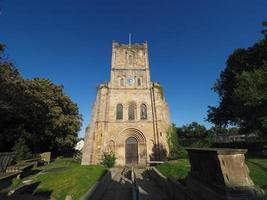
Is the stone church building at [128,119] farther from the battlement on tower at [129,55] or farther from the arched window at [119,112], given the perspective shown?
the battlement on tower at [129,55]

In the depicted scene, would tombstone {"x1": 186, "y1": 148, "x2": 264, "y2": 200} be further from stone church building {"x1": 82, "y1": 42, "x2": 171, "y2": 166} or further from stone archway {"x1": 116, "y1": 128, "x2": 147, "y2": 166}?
stone archway {"x1": 116, "y1": 128, "x2": 147, "y2": 166}

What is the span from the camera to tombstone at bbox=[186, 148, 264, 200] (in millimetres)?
3426

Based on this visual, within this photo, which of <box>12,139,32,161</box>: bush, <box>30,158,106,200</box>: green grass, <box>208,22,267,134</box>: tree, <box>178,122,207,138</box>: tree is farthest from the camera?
<box>178,122,207,138</box>: tree

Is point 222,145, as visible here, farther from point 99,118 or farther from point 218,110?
point 99,118

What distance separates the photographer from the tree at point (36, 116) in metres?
16.2

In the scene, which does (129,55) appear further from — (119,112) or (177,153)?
(177,153)

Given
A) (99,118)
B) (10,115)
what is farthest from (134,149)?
(10,115)

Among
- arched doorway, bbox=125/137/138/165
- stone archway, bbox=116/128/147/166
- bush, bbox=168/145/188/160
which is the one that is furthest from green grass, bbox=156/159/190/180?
arched doorway, bbox=125/137/138/165

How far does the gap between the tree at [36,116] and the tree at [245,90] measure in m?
20.1

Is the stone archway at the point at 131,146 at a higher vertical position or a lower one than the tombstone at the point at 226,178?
higher

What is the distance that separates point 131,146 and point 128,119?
12.2 feet

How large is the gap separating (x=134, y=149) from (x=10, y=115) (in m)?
15.4

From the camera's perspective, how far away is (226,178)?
3.66 m

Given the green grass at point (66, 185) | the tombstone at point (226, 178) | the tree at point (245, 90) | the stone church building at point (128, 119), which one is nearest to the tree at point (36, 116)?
the stone church building at point (128, 119)
